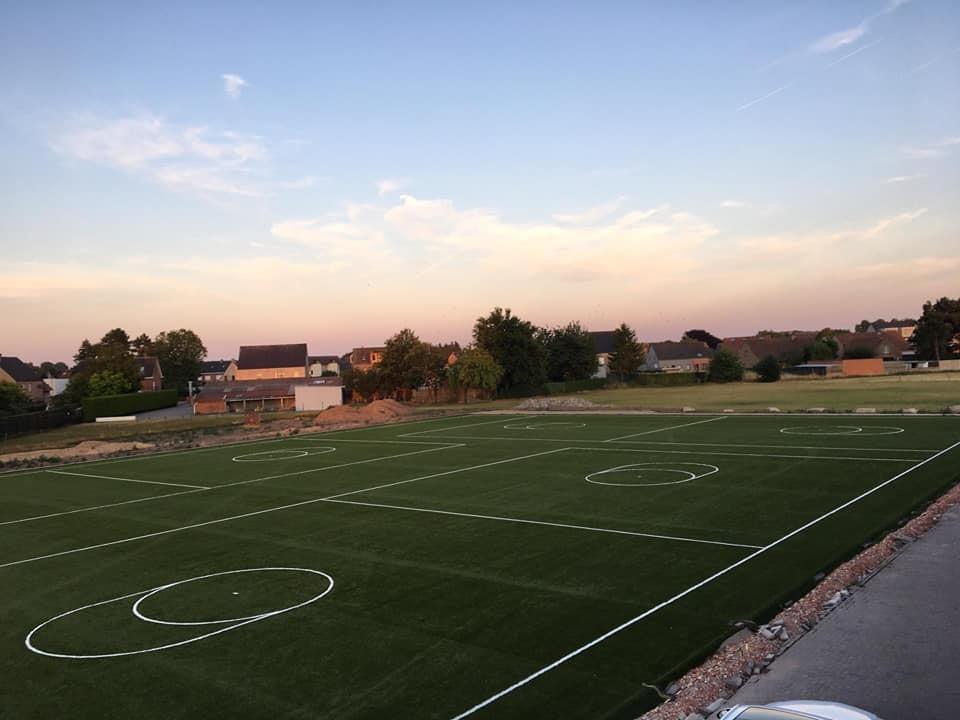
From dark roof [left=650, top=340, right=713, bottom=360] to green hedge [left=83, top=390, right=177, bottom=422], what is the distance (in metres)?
85.6

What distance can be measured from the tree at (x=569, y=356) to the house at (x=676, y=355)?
4944cm

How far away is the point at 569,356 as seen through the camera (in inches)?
3177

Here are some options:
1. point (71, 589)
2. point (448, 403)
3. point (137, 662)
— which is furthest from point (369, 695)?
point (448, 403)

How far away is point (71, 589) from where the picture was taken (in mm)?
12570

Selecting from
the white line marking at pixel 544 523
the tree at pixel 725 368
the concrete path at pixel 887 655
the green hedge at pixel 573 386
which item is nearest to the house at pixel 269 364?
the green hedge at pixel 573 386

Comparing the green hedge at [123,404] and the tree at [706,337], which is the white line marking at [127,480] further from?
the tree at [706,337]

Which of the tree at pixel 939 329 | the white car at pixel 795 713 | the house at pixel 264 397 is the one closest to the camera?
the white car at pixel 795 713

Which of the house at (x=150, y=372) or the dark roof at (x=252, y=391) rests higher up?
the house at (x=150, y=372)

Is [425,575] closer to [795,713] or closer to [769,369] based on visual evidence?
[795,713]

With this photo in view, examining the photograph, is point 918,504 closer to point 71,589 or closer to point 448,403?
point 71,589

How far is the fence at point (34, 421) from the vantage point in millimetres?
50084

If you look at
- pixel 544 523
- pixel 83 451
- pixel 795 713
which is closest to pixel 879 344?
pixel 83 451

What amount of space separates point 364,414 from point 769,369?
45.1m

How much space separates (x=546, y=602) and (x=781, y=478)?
454 inches
